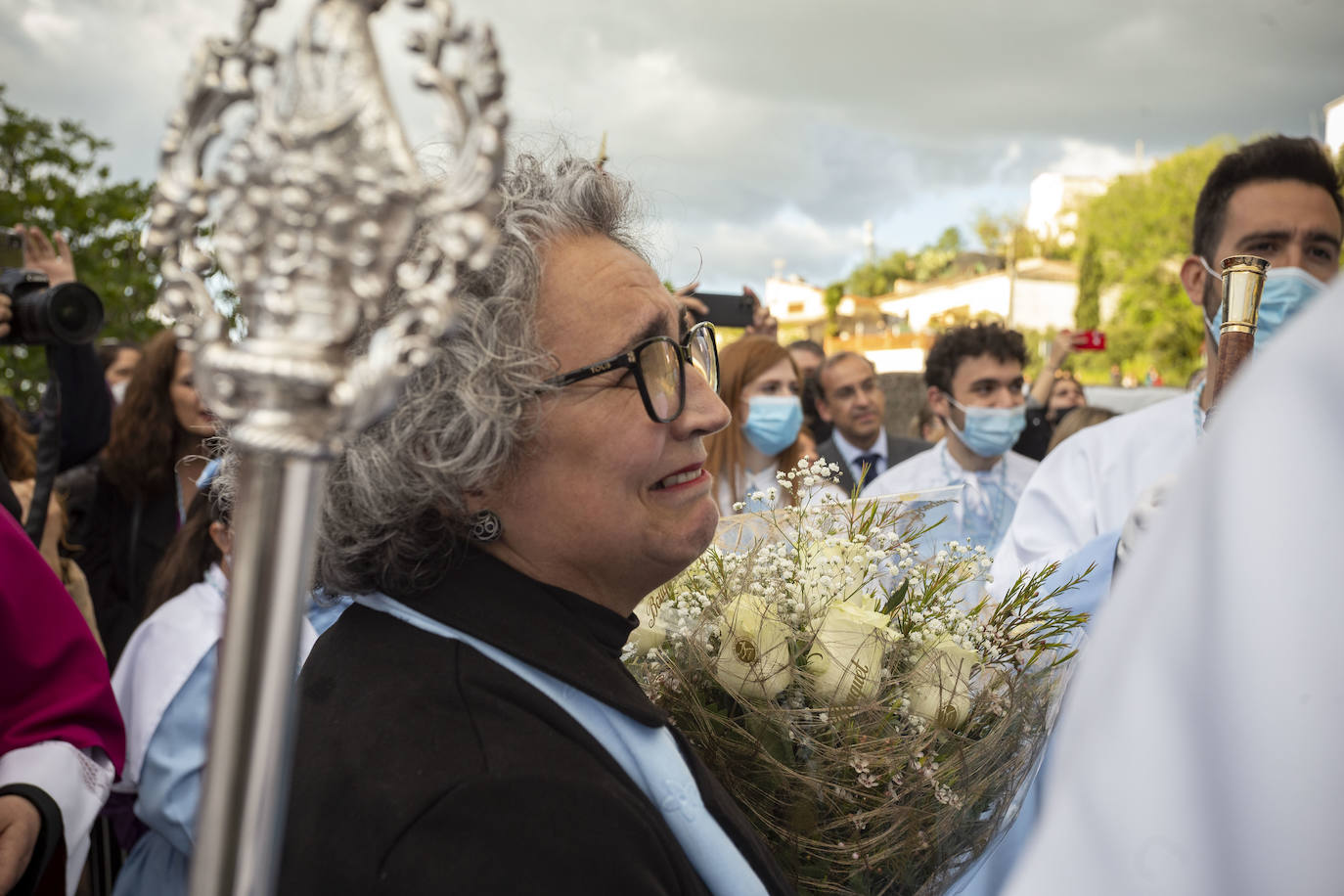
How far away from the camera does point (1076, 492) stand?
3932mm

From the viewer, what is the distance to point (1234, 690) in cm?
56

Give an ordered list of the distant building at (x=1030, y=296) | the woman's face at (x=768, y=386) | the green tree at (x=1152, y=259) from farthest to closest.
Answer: the distant building at (x=1030, y=296), the green tree at (x=1152, y=259), the woman's face at (x=768, y=386)

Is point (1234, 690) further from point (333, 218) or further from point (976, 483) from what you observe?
point (976, 483)

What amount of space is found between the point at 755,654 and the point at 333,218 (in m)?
1.24

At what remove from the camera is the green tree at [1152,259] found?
4616 cm

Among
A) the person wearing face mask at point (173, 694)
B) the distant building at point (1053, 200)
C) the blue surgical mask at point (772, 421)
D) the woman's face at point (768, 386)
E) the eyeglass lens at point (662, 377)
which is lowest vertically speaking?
the person wearing face mask at point (173, 694)

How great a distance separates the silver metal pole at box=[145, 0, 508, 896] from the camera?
2.26ft

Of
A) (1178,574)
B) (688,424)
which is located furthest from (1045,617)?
(1178,574)

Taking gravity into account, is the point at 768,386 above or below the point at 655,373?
below

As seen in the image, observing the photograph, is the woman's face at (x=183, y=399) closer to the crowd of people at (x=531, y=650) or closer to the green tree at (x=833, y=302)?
the crowd of people at (x=531, y=650)

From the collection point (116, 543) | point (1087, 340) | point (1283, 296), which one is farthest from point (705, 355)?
point (1087, 340)

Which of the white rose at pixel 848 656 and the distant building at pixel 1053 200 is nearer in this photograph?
the white rose at pixel 848 656

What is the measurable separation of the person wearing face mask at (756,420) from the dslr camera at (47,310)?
2.89m

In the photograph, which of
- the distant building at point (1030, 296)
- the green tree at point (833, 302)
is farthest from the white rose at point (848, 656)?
the distant building at point (1030, 296)
